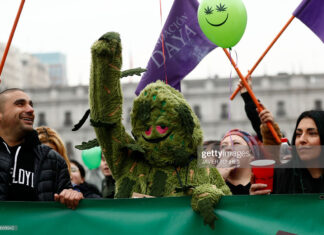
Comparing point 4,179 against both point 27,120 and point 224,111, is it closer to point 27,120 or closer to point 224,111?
point 27,120

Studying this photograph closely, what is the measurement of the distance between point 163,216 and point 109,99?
29.1 inches

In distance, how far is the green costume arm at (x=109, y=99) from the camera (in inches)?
132

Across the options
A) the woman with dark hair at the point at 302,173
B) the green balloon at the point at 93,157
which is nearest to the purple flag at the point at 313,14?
the woman with dark hair at the point at 302,173

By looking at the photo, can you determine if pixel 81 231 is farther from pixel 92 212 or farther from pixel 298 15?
pixel 298 15

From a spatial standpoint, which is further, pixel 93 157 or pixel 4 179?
pixel 93 157

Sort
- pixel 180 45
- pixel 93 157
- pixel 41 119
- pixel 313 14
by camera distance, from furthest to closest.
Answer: pixel 41 119 < pixel 93 157 < pixel 180 45 < pixel 313 14

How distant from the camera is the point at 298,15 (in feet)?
16.3

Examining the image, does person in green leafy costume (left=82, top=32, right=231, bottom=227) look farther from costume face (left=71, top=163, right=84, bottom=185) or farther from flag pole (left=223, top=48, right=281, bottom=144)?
costume face (left=71, top=163, right=84, bottom=185)

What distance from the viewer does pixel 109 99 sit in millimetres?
3502

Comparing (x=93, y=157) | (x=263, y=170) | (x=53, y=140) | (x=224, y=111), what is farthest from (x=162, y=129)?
(x=224, y=111)

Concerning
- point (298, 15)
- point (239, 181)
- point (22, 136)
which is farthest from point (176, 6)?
point (22, 136)

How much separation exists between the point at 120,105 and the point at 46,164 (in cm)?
55

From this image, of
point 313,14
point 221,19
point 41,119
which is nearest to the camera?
point 221,19

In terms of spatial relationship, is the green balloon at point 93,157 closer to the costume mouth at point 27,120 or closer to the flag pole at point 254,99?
the flag pole at point 254,99
